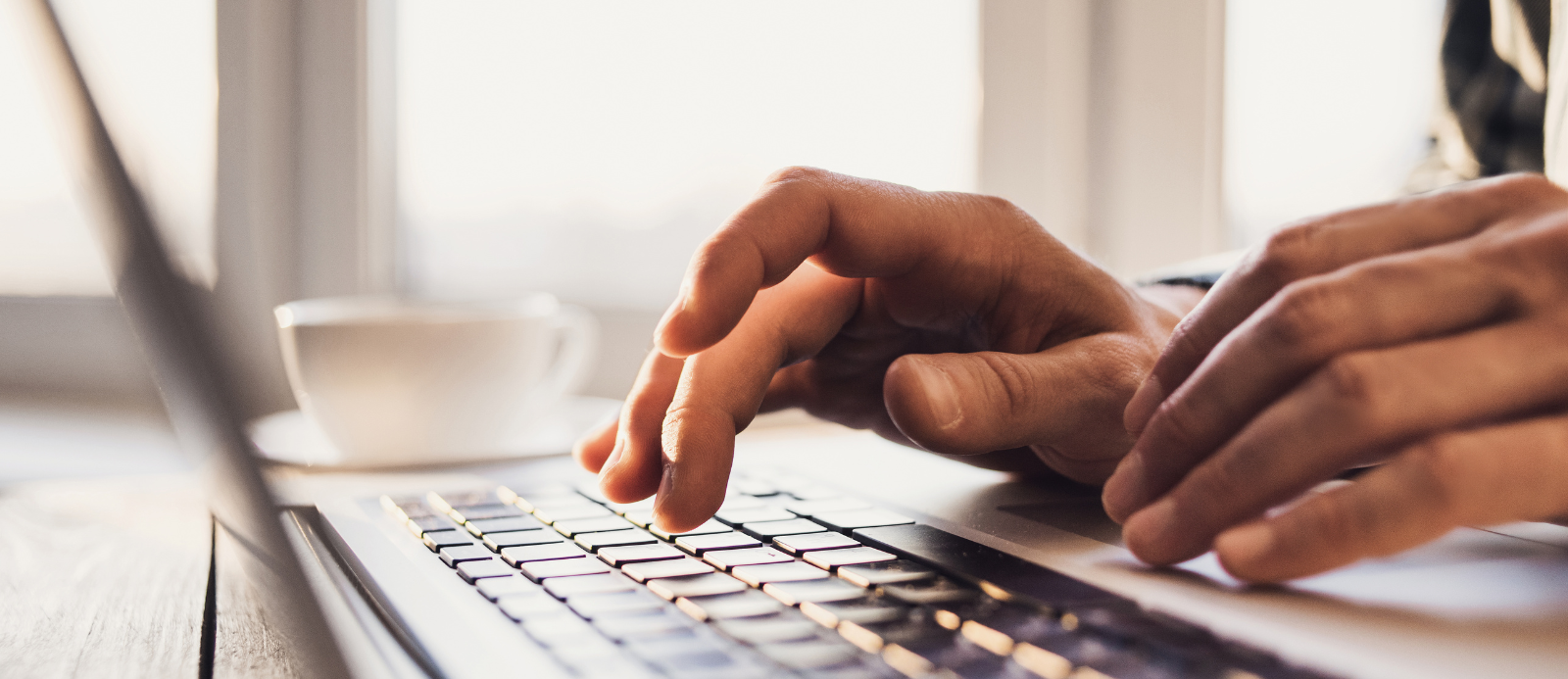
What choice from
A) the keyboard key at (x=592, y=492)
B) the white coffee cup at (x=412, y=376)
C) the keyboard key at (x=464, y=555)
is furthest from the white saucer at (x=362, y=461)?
the keyboard key at (x=464, y=555)

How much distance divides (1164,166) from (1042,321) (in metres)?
0.83

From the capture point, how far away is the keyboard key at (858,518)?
342 millimetres

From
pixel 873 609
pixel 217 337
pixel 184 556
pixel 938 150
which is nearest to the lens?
pixel 217 337

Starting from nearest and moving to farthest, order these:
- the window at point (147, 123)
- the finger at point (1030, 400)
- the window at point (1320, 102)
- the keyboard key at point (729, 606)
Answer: the keyboard key at point (729, 606)
the finger at point (1030, 400)
the window at point (147, 123)
the window at point (1320, 102)

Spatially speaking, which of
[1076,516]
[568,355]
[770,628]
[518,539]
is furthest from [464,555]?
[568,355]

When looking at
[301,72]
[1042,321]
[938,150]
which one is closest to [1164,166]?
[938,150]

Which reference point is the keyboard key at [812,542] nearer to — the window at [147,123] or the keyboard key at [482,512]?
the keyboard key at [482,512]

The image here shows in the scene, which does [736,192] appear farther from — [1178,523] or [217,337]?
[217,337]

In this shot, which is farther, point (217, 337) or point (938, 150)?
point (938, 150)

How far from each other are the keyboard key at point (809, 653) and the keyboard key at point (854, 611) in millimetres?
13

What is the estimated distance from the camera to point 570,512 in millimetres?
373

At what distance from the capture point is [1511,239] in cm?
31

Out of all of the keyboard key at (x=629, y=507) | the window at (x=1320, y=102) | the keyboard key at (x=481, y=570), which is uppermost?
the window at (x=1320, y=102)

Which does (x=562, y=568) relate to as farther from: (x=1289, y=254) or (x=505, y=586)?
(x=1289, y=254)
